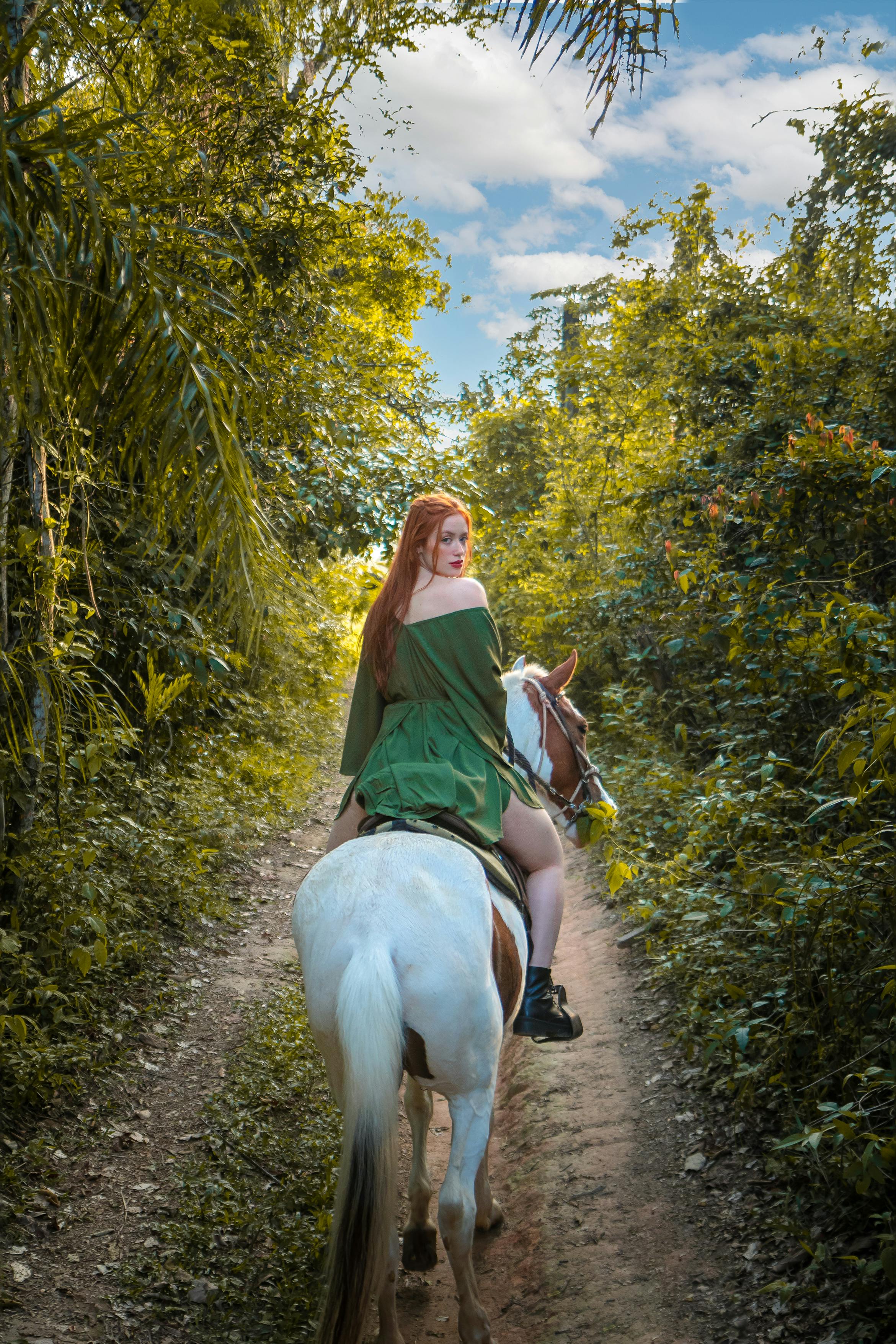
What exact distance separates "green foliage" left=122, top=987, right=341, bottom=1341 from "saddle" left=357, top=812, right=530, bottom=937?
136 cm

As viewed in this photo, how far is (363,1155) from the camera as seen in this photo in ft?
7.27

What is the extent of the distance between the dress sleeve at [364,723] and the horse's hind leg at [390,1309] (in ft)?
5.06

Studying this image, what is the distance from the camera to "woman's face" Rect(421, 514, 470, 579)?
Answer: 127 inches

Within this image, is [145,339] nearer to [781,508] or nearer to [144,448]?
[144,448]

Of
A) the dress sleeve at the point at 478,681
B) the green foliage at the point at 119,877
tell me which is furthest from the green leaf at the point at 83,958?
the dress sleeve at the point at 478,681

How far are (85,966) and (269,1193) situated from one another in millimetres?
1202

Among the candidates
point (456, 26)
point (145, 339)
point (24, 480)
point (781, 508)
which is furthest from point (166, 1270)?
point (456, 26)

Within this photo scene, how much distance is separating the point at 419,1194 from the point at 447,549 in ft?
7.86

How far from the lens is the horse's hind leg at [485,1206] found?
10.5 feet

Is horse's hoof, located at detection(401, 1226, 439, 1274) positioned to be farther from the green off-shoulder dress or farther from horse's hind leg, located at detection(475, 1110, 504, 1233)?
the green off-shoulder dress

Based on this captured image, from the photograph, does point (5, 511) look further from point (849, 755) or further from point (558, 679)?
point (849, 755)

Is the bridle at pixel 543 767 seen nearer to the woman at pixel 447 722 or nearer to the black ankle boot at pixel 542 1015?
the woman at pixel 447 722

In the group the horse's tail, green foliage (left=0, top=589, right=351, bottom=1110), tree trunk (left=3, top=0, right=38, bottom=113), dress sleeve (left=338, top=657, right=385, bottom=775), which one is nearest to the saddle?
dress sleeve (left=338, top=657, right=385, bottom=775)

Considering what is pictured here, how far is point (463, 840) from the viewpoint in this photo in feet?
9.19
